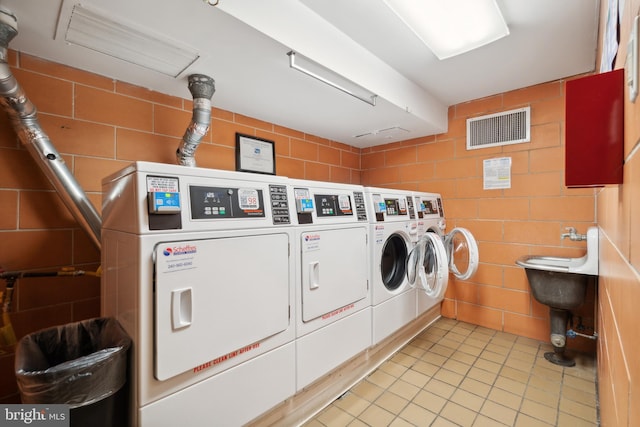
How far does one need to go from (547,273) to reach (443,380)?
3.88ft

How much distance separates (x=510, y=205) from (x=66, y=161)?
3.54m

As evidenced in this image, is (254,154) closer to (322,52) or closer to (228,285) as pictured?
(322,52)

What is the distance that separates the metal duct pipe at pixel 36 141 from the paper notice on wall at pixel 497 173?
3235 millimetres

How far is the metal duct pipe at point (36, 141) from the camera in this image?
1.29 m

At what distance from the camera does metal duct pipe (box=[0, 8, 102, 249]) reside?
4.22 ft

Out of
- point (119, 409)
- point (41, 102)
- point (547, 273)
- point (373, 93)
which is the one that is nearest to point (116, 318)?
point (119, 409)

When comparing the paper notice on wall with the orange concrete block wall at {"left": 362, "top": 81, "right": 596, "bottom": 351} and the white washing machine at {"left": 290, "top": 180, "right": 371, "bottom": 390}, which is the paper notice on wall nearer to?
the orange concrete block wall at {"left": 362, "top": 81, "right": 596, "bottom": 351}

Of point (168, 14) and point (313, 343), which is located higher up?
point (168, 14)

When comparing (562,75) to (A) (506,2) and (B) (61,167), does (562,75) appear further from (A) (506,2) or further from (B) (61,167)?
(B) (61,167)

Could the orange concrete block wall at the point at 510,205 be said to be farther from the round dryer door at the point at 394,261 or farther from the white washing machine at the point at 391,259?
the round dryer door at the point at 394,261

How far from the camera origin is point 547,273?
2.19 metres

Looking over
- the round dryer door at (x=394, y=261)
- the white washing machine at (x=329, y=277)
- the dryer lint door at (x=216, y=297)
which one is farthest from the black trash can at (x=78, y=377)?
the round dryer door at (x=394, y=261)

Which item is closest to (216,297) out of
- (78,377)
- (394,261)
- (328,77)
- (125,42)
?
(78,377)

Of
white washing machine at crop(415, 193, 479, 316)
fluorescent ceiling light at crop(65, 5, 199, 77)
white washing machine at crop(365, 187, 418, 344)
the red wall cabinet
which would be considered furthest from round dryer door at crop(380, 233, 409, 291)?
fluorescent ceiling light at crop(65, 5, 199, 77)
